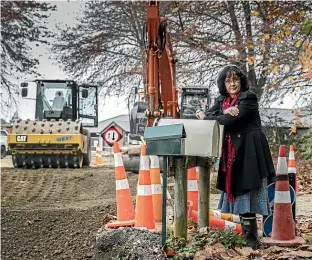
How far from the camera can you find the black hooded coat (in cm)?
501

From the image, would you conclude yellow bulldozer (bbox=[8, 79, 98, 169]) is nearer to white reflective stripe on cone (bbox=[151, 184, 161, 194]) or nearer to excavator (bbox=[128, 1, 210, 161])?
excavator (bbox=[128, 1, 210, 161])

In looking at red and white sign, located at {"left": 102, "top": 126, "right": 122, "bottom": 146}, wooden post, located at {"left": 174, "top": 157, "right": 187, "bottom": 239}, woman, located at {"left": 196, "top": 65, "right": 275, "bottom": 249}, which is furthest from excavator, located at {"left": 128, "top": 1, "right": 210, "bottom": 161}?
→ wooden post, located at {"left": 174, "top": 157, "right": 187, "bottom": 239}

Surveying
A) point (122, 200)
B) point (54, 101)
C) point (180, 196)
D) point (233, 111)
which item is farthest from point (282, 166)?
point (54, 101)

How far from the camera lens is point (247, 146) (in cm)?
505

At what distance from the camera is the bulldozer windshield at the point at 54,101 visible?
21.6m

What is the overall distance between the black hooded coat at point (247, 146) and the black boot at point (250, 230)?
0.24 m

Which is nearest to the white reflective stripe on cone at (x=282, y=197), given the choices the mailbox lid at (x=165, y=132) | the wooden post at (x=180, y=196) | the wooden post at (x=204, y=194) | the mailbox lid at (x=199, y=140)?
the wooden post at (x=204, y=194)

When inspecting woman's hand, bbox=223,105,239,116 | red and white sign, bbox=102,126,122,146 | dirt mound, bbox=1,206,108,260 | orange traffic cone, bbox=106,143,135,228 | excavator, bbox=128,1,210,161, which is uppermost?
excavator, bbox=128,1,210,161

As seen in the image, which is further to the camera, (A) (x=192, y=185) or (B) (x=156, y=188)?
(A) (x=192, y=185)

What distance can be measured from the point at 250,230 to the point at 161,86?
10.7 m

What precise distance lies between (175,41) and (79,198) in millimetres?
9711

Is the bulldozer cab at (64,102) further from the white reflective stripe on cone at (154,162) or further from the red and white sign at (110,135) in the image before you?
the white reflective stripe on cone at (154,162)

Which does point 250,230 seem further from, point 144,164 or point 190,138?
point 144,164

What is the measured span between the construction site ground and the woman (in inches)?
33.2
